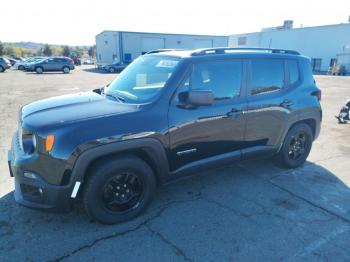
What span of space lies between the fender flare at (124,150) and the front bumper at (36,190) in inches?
7.6

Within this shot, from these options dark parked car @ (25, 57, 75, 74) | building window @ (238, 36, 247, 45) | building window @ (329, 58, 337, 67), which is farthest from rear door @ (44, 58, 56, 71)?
building window @ (238, 36, 247, 45)

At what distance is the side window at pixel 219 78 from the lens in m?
3.34

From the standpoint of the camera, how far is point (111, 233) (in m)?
2.96

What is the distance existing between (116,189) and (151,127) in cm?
80

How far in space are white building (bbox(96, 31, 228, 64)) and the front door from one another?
36413 millimetres

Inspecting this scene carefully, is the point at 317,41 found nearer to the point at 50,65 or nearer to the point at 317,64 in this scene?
the point at 317,64

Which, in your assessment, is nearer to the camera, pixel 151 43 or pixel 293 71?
pixel 293 71

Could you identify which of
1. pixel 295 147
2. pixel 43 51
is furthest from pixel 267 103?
pixel 43 51

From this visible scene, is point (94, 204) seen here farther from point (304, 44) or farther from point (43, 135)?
point (304, 44)

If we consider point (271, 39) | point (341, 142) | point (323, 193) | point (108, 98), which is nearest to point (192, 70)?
point (108, 98)

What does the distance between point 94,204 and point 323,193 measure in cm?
307

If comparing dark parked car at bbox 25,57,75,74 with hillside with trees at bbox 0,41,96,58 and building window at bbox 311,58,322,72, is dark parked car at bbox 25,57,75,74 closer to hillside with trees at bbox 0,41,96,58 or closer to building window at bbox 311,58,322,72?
hillside with trees at bbox 0,41,96,58

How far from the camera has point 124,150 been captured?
2.89m

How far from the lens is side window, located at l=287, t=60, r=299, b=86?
427cm
